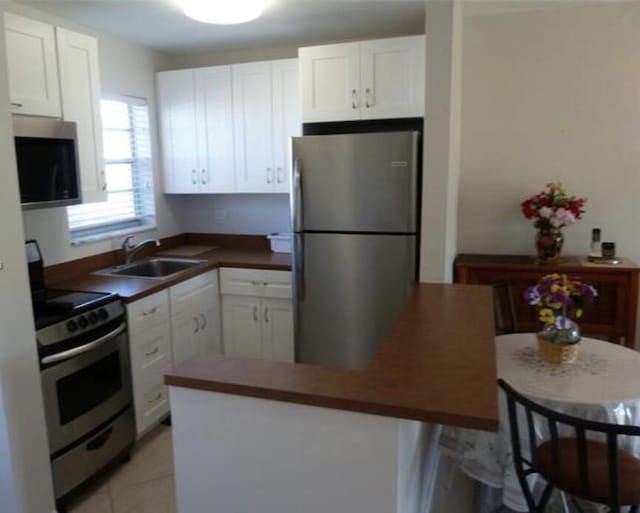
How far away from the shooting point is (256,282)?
3.50 meters

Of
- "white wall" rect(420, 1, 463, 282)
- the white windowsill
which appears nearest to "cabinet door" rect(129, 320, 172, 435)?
the white windowsill

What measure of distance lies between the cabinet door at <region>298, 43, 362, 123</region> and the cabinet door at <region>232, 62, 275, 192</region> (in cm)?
37

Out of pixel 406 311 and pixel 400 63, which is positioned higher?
pixel 400 63

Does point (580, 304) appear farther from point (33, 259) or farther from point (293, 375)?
point (33, 259)

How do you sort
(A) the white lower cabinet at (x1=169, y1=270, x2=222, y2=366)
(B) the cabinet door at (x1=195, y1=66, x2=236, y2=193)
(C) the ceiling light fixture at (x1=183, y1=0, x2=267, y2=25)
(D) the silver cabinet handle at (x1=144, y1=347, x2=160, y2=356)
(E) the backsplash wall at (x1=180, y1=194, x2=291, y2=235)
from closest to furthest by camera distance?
(C) the ceiling light fixture at (x1=183, y1=0, x2=267, y2=25)
(D) the silver cabinet handle at (x1=144, y1=347, x2=160, y2=356)
(A) the white lower cabinet at (x1=169, y1=270, x2=222, y2=366)
(B) the cabinet door at (x1=195, y1=66, x2=236, y2=193)
(E) the backsplash wall at (x1=180, y1=194, x2=291, y2=235)

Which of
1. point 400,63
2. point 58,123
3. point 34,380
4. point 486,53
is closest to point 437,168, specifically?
point 400,63

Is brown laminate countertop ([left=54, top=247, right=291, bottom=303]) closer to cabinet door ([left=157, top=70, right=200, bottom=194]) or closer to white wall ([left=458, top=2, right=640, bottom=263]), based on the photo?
cabinet door ([left=157, top=70, right=200, bottom=194])

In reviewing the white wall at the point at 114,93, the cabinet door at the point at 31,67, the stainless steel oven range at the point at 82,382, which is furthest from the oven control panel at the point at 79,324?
the cabinet door at the point at 31,67

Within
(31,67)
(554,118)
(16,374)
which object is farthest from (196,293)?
(554,118)

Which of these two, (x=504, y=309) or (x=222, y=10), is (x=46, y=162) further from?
(x=504, y=309)

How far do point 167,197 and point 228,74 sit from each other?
1.07 m

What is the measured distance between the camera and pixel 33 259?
261 cm

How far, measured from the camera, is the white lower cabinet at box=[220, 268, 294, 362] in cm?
347

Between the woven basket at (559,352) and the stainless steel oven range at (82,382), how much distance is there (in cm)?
203
